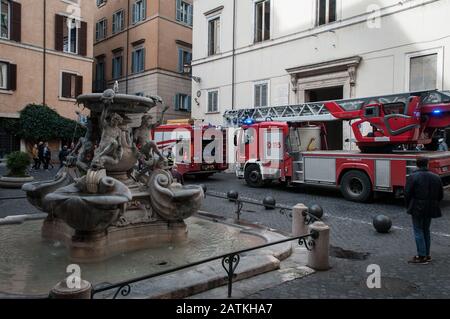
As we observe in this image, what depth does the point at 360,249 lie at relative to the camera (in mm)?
7586

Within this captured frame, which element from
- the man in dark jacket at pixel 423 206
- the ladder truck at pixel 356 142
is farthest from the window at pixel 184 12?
the man in dark jacket at pixel 423 206

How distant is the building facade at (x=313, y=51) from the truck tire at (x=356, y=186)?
4.76 meters

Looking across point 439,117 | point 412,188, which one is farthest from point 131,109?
point 439,117

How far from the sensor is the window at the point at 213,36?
2598 cm

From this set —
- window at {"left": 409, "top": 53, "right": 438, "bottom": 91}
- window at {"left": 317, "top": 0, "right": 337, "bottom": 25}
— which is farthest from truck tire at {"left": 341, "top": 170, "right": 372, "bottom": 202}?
window at {"left": 317, "top": 0, "right": 337, "bottom": 25}

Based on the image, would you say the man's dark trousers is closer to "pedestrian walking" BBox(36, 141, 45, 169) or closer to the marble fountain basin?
the marble fountain basin

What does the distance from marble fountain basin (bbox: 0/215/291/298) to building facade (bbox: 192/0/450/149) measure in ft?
38.5

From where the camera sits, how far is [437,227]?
941cm

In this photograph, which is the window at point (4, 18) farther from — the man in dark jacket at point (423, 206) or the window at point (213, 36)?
the man in dark jacket at point (423, 206)

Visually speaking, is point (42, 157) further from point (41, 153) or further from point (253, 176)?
point (253, 176)

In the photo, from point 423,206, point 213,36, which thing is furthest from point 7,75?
point 423,206
